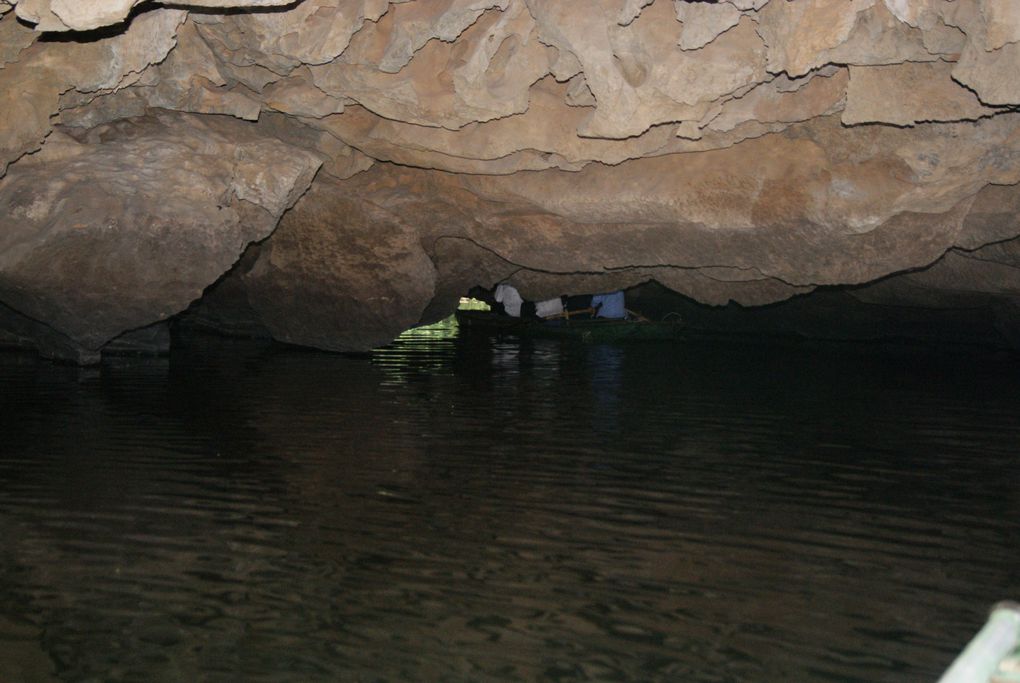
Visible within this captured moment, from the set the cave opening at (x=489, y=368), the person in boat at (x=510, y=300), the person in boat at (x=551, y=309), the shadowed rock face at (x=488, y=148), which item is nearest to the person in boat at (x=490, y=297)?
the person in boat at (x=510, y=300)

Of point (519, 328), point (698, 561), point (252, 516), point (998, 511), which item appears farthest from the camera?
point (519, 328)

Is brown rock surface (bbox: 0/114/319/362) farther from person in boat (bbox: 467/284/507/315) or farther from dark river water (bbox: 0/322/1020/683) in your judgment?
person in boat (bbox: 467/284/507/315)

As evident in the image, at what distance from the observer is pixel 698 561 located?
6.28 m

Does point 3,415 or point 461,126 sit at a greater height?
point 461,126

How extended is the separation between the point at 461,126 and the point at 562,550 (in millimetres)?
5721

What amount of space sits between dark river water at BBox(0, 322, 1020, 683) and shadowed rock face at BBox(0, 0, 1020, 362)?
2212 millimetres

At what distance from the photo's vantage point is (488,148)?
11617 millimetres

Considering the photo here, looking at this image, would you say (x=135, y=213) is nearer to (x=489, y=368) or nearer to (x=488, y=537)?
(x=489, y=368)

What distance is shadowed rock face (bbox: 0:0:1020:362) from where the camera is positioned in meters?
8.83

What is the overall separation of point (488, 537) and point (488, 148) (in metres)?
5.97

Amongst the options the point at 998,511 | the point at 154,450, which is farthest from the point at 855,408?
the point at 154,450

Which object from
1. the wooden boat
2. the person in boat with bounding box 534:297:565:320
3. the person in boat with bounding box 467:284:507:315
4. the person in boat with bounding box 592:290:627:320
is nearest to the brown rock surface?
the wooden boat

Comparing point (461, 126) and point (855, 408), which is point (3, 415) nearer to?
point (461, 126)

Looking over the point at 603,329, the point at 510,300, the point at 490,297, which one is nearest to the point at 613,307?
the point at 603,329
